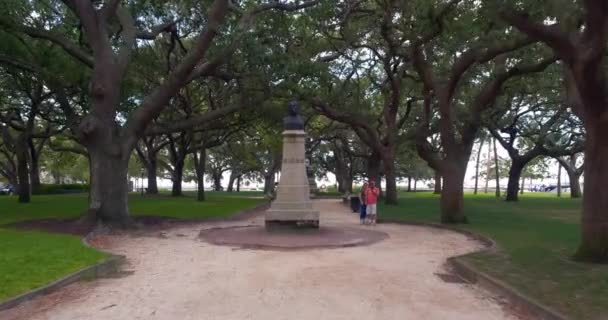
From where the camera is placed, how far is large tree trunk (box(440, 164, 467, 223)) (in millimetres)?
18547

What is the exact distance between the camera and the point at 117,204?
17141 millimetres

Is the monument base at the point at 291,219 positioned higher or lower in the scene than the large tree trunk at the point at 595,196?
lower

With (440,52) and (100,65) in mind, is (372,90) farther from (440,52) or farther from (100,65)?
(100,65)

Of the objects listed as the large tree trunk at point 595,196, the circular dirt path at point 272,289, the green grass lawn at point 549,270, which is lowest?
the circular dirt path at point 272,289

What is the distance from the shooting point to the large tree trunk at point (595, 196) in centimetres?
995

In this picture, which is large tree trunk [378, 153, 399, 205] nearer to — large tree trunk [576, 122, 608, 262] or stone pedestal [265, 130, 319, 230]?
stone pedestal [265, 130, 319, 230]

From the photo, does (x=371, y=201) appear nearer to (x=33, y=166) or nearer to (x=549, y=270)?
(x=549, y=270)

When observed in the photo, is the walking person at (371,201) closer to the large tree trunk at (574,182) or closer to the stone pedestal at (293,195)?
the stone pedestal at (293,195)

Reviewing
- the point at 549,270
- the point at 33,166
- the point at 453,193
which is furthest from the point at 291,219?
the point at 33,166

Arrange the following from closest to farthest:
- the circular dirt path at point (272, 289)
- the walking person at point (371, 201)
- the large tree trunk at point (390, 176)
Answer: the circular dirt path at point (272, 289) → the walking person at point (371, 201) → the large tree trunk at point (390, 176)

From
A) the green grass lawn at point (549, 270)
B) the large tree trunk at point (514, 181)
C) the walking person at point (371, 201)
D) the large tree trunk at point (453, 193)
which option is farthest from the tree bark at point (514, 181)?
the green grass lawn at point (549, 270)

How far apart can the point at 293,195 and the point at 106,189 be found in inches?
234

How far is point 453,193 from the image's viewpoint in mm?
18641

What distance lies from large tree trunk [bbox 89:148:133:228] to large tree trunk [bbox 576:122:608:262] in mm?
12850
